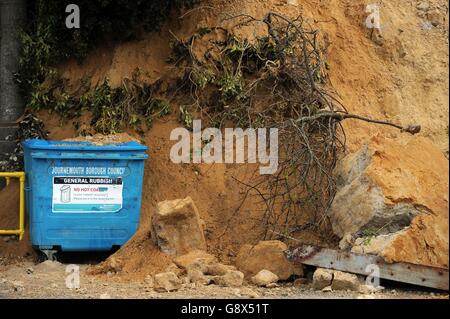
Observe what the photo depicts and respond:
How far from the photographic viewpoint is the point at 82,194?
28.9 ft

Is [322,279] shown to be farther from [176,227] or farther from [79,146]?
[79,146]

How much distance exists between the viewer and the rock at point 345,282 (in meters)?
7.43

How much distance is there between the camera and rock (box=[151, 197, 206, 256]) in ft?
27.3

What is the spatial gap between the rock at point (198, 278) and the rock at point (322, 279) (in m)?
0.88

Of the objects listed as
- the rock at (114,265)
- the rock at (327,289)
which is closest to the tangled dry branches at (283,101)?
the rock at (327,289)

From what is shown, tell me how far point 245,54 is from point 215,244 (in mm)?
2175

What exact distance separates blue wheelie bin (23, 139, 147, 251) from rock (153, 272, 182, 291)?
1.34 meters

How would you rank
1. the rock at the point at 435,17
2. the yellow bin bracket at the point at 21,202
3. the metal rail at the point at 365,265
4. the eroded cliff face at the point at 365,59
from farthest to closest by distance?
1. the rock at the point at 435,17
2. the eroded cliff face at the point at 365,59
3. the yellow bin bracket at the point at 21,202
4. the metal rail at the point at 365,265

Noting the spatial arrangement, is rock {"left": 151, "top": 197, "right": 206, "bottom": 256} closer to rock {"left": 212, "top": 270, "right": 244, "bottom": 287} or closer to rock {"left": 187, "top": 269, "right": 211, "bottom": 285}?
rock {"left": 187, "top": 269, "right": 211, "bottom": 285}

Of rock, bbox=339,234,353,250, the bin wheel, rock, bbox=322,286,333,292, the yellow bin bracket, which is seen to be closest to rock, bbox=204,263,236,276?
rock, bbox=322,286,333,292

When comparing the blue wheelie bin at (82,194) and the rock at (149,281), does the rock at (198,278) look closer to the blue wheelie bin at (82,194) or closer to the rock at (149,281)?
the rock at (149,281)

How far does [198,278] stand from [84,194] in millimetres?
1627

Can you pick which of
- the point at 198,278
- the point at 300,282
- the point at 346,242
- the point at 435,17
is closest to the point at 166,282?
the point at 198,278

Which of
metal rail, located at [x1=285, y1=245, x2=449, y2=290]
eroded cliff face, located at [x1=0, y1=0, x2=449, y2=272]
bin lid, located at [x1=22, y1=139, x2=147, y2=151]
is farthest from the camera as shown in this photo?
bin lid, located at [x1=22, y1=139, x2=147, y2=151]
